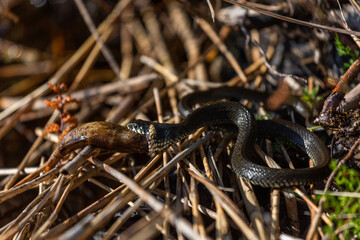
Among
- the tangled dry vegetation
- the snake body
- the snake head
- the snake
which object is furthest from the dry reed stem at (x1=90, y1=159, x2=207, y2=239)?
the snake body

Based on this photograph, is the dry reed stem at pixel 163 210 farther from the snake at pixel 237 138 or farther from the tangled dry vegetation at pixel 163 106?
the snake at pixel 237 138

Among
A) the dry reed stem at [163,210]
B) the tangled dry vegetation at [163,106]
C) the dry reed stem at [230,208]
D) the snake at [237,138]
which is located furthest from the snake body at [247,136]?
the dry reed stem at [163,210]

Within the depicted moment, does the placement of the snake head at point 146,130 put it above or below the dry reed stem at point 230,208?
above

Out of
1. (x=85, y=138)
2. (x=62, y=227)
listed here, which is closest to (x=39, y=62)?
(x=85, y=138)

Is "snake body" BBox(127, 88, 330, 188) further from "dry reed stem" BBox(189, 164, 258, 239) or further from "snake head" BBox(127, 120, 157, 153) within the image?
"dry reed stem" BBox(189, 164, 258, 239)

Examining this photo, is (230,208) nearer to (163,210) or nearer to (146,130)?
(163,210)

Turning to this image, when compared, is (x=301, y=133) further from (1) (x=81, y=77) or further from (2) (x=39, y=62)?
(2) (x=39, y=62)
